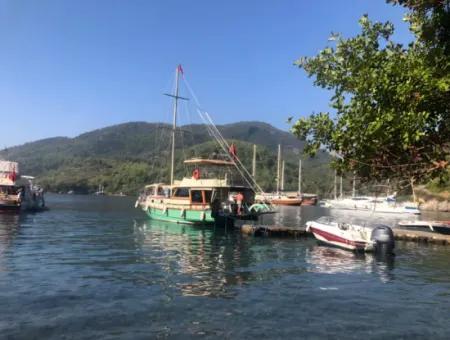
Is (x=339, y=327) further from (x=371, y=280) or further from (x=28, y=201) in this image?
(x=28, y=201)

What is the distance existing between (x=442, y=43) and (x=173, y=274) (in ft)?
60.9

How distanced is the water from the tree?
7.23m

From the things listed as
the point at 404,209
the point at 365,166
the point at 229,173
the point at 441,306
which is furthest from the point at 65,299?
the point at 404,209

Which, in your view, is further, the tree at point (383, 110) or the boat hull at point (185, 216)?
the boat hull at point (185, 216)

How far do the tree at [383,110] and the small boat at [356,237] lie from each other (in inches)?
995

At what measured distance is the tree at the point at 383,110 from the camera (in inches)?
353

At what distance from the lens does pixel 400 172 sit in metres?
10.1

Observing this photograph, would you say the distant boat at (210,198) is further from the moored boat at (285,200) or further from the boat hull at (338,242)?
the moored boat at (285,200)

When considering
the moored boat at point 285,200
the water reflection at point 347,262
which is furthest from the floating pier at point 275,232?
the moored boat at point 285,200

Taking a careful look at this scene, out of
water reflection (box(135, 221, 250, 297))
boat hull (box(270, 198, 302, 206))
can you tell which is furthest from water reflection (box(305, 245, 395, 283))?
boat hull (box(270, 198, 302, 206))

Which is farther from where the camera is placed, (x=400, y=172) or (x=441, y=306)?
(x=441, y=306)

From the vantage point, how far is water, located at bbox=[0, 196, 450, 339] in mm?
15352

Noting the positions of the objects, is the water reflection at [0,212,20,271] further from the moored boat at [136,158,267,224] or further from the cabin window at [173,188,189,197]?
the cabin window at [173,188,189,197]

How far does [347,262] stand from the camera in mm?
30906
